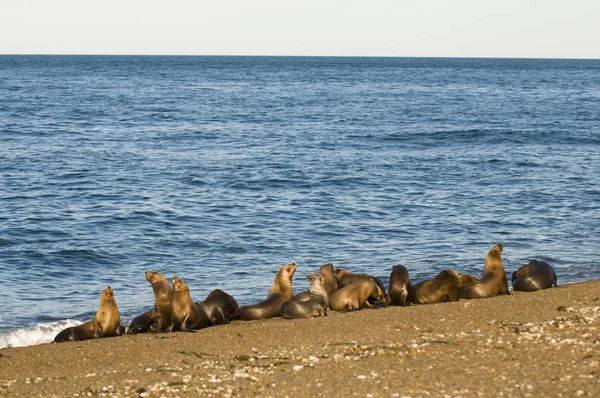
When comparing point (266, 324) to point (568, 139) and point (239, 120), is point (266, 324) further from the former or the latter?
point (239, 120)

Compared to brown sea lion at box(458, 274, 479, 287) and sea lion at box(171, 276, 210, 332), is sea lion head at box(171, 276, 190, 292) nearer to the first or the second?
sea lion at box(171, 276, 210, 332)

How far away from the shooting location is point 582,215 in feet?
73.7

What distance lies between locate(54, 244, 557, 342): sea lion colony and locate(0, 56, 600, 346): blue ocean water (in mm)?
1487

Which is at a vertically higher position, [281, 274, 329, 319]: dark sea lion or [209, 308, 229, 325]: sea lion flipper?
[281, 274, 329, 319]: dark sea lion

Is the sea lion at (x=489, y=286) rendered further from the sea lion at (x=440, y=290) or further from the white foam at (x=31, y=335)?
the white foam at (x=31, y=335)

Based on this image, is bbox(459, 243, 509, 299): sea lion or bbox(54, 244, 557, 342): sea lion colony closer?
bbox(54, 244, 557, 342): sea lion colony

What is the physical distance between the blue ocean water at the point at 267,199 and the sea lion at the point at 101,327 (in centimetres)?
146

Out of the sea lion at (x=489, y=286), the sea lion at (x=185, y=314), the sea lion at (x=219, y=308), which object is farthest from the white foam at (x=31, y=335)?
the sea lion at (x=489, y=286)

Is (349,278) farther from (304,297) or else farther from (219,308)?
(219,308)

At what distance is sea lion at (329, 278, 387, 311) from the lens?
1333cm

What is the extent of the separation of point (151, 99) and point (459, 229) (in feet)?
159

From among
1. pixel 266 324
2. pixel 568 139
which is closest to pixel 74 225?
pixel 266 324

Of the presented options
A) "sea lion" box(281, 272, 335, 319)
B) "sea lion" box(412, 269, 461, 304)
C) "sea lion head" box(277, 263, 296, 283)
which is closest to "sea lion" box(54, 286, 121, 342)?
"sea lion" box(281, 272, 335, 319)

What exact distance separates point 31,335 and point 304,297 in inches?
157
